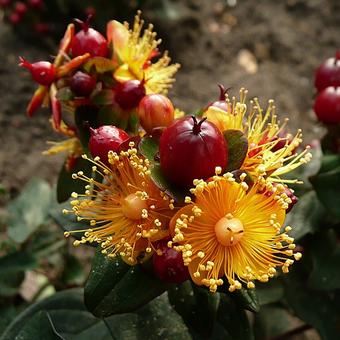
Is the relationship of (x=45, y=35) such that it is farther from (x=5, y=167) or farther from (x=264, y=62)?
(x=264, y=62)

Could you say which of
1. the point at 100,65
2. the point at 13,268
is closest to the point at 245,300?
the point at 100,65

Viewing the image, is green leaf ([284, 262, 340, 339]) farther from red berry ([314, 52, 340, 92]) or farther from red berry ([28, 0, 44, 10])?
red berry ([28, 0, 44, 10])

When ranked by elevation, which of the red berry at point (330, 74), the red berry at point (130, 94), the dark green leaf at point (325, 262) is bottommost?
the dark green leaf at point (325, 262)

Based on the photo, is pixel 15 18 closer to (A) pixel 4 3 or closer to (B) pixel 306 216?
(A) pixel 4 3

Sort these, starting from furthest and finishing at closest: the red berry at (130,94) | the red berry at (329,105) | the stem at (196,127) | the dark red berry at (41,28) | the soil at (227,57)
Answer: the dark red berry at (41,28) < the soil at (227,57) < the red berry at (329,105) < the red berry at (130,94) < the stem at (196,127)

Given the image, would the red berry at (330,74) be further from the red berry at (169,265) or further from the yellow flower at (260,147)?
the red berry at (169,265)

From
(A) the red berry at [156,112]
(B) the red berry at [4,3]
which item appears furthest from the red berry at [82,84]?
(B) the red berry at [4,3]

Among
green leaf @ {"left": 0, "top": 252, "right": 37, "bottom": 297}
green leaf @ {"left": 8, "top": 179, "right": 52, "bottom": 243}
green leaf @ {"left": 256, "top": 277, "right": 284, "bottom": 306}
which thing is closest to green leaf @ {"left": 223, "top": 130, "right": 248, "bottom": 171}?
green leaf @ {"left": 256, "top": 277, "right": 284, "bottom": 306}
